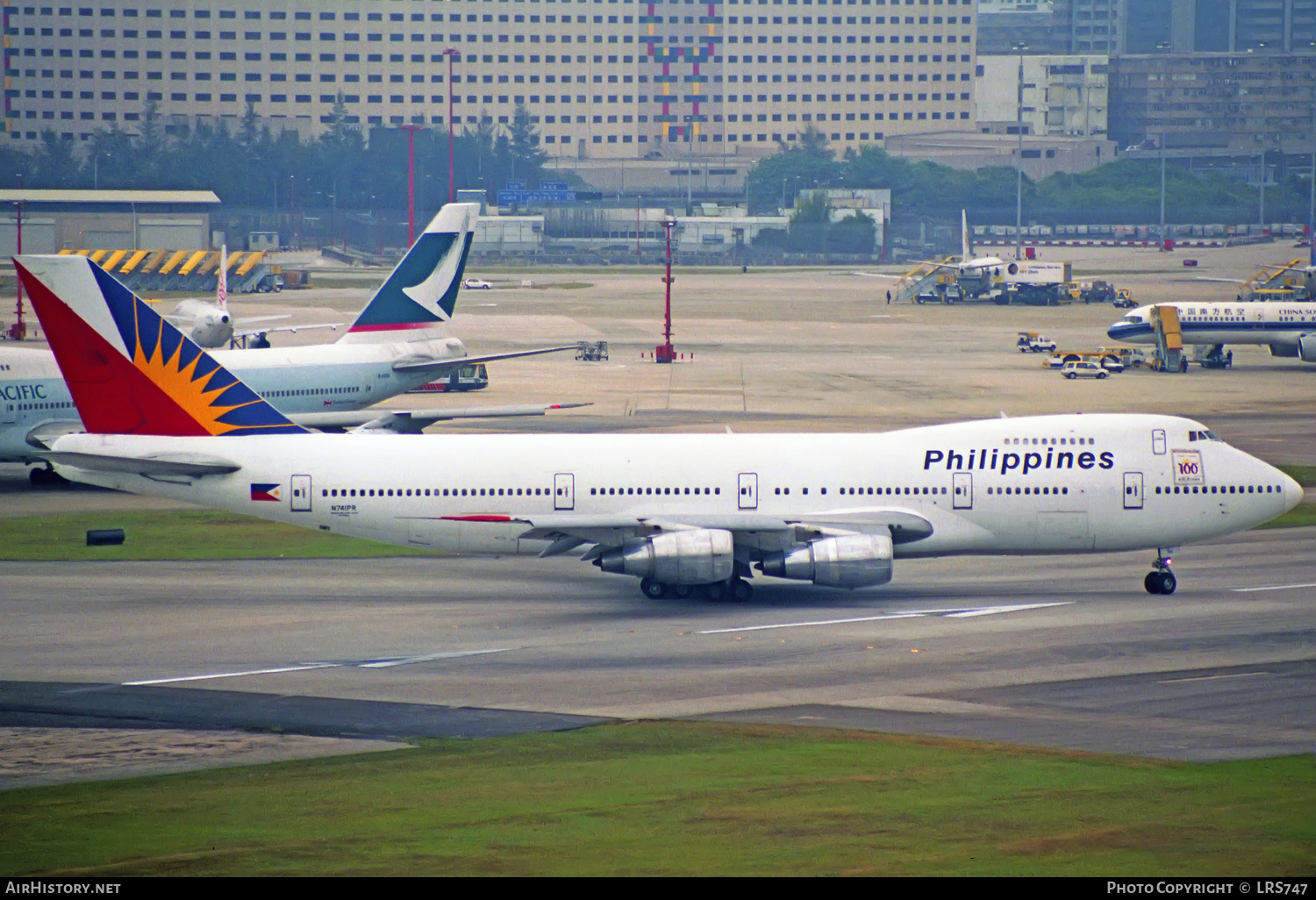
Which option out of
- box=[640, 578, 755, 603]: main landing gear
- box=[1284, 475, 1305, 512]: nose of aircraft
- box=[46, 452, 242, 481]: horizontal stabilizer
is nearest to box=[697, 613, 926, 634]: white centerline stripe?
box=[640, 578, 755, 603]: main landing gear

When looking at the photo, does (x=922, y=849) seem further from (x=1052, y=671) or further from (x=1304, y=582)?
(x=1304, y=582)

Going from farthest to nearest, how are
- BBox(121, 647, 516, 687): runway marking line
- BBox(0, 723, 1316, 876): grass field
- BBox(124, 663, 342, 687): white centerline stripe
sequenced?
BBox(121, 647, 516, 687): runway marking line < BBox(124, 663, 342, 687): white centerline stripe < BBox(0, 723, 1316, 876): grass field

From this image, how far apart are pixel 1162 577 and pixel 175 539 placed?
31.7m

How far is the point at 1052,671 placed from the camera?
1394 inches

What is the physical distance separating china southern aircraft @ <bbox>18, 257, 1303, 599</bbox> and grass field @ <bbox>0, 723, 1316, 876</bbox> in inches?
537

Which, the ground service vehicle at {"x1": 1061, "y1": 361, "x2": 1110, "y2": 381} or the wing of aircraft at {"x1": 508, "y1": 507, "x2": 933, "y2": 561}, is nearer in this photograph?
the wing of aircraft at {"x1": 508, "y1": 507, "x2": 933, "y2": 561}

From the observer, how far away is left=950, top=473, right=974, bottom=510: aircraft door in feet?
142

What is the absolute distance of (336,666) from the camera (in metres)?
36.5

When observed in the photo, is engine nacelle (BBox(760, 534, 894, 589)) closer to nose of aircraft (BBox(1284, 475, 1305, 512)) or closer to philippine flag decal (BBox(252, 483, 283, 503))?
nose of aircraft (BBox(1284, 475, 1305, 512))

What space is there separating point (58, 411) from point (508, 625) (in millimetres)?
30569

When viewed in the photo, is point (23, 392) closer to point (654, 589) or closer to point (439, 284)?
point (439, 284)

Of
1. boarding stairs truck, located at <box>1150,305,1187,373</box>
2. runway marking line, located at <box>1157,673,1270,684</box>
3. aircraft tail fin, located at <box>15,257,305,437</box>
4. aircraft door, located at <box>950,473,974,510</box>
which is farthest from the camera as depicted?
boarding stairs truck, located at <box>1150,305,1187,373</box>

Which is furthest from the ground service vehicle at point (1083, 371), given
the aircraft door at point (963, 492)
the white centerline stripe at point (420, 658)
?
the white centerline stripe at point (420, 658)
